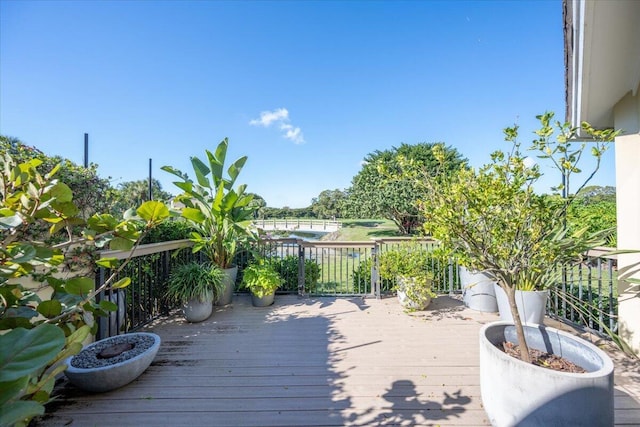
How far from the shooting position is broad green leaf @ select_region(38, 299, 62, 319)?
3.07 feet

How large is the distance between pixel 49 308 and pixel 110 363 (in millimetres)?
1609

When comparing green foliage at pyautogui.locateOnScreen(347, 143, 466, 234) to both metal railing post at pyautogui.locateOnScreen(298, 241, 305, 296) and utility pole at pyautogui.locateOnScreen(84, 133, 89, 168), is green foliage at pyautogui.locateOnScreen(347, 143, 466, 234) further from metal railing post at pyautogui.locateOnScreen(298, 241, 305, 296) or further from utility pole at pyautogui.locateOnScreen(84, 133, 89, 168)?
utility pole at pyautogui.locateOnScreen(84, 133, 89, 168)

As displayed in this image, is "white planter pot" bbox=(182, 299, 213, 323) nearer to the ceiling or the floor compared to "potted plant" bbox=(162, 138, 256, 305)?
nearer to the floor

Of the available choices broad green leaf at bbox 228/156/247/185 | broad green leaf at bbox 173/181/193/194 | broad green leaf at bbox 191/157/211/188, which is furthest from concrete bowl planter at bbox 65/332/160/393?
broad green leaf at bbox 228/156/247/185

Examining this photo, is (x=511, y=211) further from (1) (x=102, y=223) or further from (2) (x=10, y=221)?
(2) (x=10, y=221)

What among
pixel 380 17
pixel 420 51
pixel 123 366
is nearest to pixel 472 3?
pixel 420 51

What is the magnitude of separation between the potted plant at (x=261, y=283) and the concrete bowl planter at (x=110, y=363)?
1678 millimetres

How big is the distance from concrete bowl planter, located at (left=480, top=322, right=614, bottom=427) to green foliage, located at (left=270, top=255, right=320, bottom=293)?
3261 millimetres

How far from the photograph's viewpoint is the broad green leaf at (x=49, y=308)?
3.07ft

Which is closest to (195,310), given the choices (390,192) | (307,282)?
(307,282)

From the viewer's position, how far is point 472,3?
5094 mm

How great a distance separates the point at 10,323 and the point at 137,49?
5.68 meters

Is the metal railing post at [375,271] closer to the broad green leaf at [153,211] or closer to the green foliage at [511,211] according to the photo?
the green foliage at [511,211]

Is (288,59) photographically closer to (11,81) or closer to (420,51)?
(420,51)
